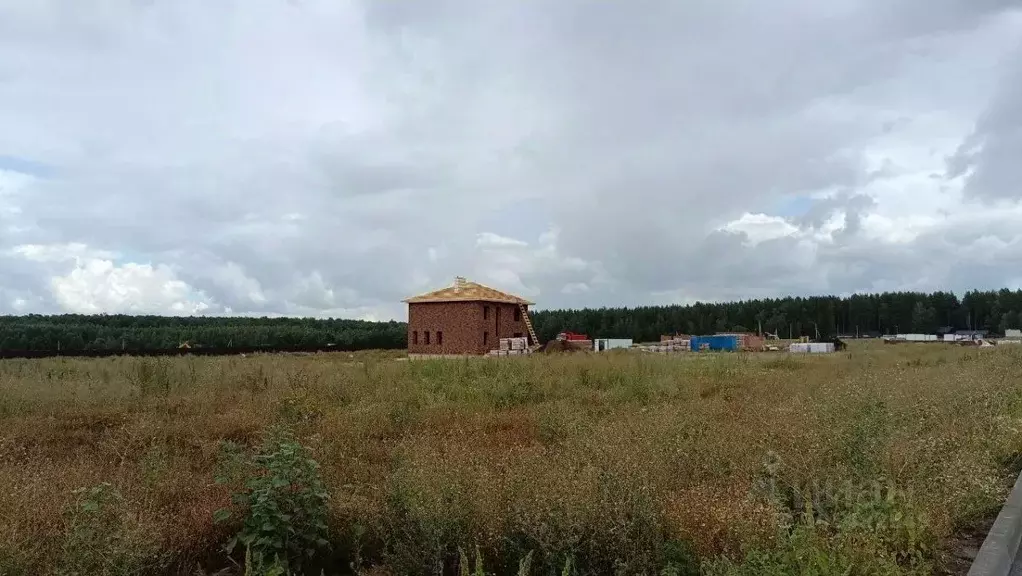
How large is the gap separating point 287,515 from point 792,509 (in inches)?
153

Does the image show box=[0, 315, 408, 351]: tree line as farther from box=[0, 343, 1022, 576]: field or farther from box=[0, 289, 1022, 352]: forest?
box=[0, 343, 1022, 576]: field

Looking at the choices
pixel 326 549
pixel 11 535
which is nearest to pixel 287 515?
pixel 326 549

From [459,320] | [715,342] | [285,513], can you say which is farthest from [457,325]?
[285,513]

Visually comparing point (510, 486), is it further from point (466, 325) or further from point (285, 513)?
point (466, 325)

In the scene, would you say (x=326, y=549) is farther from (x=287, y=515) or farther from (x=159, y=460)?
(x=159, y=460)

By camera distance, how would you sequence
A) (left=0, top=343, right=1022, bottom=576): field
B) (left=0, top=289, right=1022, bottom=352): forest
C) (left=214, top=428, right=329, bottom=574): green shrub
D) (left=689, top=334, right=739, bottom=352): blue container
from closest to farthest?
1. (left=0, top=343, right=1022, bottom=576): field
2. (left=214, top=428, right=329, bottom=574): green shrub
3. (left=689, top=334, right=739, bottom=352): blue container
4. (left=0, top=289, right=1022, bottom=352): forest

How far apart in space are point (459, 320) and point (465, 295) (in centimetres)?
145

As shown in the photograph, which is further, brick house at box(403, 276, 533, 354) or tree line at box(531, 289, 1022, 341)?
tree line at box(531, 289, 1022, 341)

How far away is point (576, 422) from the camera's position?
29.6 feet

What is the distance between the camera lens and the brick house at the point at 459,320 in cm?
3491

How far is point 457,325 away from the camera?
35.2 metres

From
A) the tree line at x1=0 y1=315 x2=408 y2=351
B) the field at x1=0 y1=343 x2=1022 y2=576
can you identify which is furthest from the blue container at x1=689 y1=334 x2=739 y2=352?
the field at x1=0 y1=343 x2=1022 y2=576

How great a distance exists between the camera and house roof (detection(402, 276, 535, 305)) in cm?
3534

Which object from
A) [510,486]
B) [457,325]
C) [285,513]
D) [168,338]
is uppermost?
[457,325]
